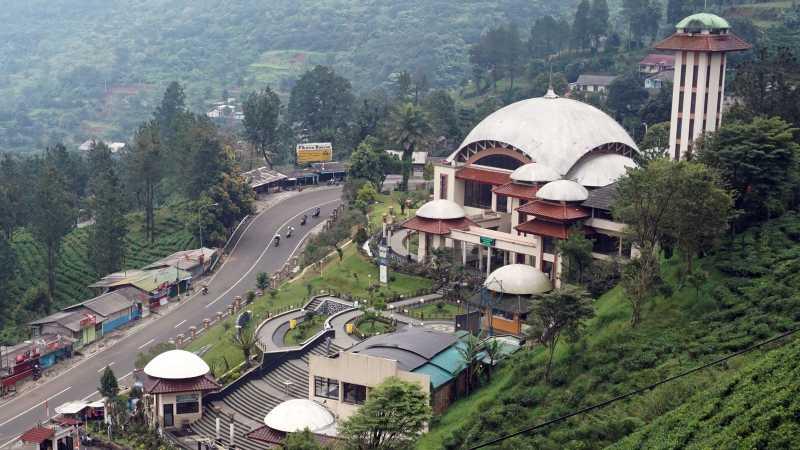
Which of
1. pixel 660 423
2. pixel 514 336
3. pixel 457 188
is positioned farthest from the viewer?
pixel 457 188

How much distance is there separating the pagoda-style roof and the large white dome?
641 centimetres

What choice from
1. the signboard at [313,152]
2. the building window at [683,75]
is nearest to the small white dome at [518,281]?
the building window at [683,75]

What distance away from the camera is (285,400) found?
4772cm

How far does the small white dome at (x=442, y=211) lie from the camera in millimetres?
61725

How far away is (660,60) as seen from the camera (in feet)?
357

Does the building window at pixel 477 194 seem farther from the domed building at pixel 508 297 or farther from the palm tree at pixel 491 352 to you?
the palm tree at pixel 491 352

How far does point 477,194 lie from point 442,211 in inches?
268

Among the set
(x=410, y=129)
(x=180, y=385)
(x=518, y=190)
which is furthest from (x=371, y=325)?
(x=410, y=129)

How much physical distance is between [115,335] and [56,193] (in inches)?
639

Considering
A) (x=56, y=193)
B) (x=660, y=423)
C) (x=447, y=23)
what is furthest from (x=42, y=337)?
(x=447, y=23)

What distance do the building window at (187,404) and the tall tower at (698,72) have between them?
29972 mm

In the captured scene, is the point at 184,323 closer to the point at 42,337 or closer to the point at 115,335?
the point at 115,335

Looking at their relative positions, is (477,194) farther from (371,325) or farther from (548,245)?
(371,325)

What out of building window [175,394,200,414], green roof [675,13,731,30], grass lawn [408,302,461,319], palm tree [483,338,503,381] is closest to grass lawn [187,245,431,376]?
grass lawn [408,302,461,319]
